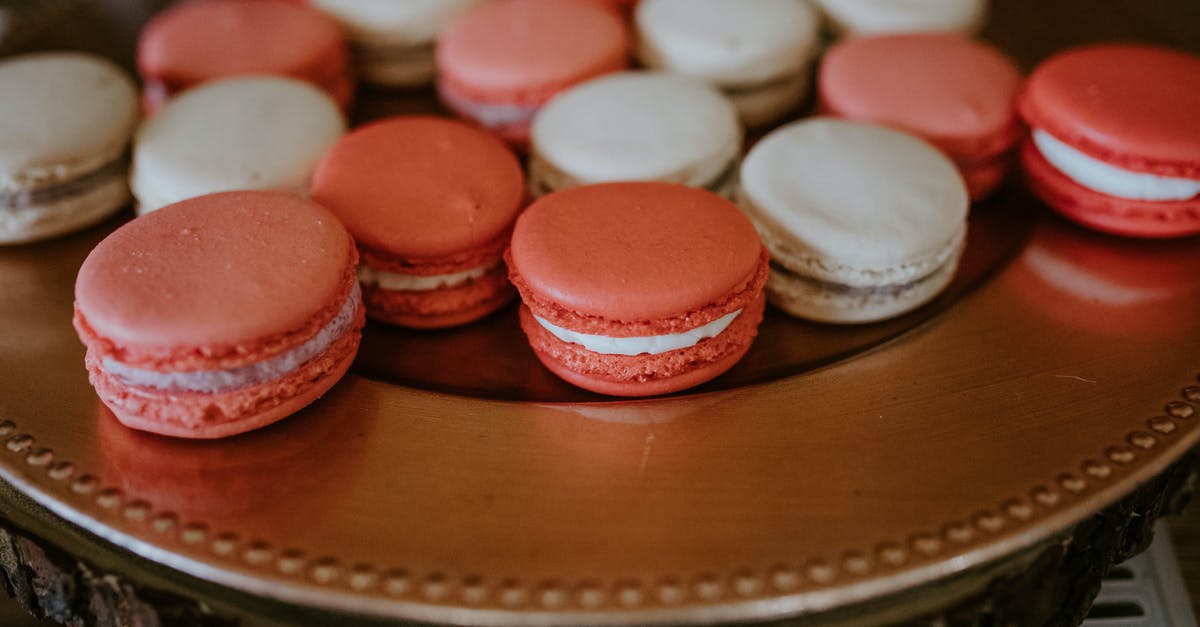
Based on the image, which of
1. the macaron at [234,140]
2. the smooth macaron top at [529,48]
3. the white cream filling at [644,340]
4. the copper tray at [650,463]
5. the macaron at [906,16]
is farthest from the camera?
the macaron at [906,16]

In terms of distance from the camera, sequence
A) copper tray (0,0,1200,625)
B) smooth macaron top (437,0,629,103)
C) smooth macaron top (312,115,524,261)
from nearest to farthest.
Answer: copper tray (0,0,1200,625) < smooth macaron top (312,115,524,261) < smooth macaron top (437,0,629,103)

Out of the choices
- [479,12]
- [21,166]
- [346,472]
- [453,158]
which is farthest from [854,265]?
[21,166]

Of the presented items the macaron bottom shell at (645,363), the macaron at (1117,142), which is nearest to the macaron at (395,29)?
the macaron bottom shell at (645,363)

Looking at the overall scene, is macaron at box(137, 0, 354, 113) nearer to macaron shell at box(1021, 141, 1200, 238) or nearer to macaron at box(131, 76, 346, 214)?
macaron at box(131, 76, 346, 214)

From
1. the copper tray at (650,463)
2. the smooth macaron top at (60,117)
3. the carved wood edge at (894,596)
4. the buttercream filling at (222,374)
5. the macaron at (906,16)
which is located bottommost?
the carved wood edge at (894,596)

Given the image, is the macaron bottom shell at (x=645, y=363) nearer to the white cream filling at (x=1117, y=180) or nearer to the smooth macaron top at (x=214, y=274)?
the smooth macaron top at (x=214, y=274)

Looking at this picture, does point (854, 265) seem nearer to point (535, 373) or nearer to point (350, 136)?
point (535, 373)

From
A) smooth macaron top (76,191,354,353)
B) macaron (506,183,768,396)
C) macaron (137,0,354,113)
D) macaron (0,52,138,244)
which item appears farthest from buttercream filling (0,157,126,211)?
macaron (506,183,768,396)
